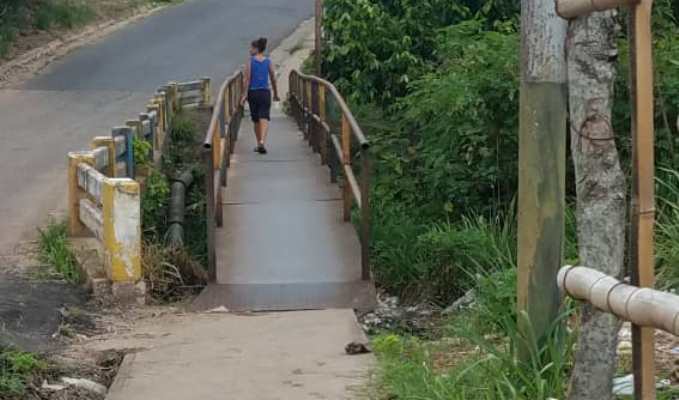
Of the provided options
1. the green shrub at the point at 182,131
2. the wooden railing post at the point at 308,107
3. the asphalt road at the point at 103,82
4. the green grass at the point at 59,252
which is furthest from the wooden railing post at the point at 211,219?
the green shrub at the point at 182,131

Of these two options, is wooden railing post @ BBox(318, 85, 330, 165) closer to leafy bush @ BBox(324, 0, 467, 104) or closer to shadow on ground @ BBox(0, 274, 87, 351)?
leafy bush @ BBox(324, 0, 467, 104)

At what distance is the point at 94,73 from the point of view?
1048 inches

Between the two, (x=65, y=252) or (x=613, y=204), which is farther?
(x=65, y=252)

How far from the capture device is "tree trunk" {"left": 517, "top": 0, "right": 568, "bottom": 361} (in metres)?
5.53

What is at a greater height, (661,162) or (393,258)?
(661,162)

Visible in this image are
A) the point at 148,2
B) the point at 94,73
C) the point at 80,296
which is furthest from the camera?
the point at 148,2

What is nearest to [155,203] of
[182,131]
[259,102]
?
[259,102]

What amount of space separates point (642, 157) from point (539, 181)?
1.95 m

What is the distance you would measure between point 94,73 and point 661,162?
18730 millimetres

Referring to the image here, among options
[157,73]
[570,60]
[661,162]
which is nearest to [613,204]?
[570,60]

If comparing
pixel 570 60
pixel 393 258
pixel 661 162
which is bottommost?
pixel 393 258

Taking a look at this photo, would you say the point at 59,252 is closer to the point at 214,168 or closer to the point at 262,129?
the point at 214,168

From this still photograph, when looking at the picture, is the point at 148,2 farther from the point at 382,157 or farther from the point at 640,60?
the point at 640,60

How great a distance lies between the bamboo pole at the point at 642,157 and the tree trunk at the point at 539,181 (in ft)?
5.80
